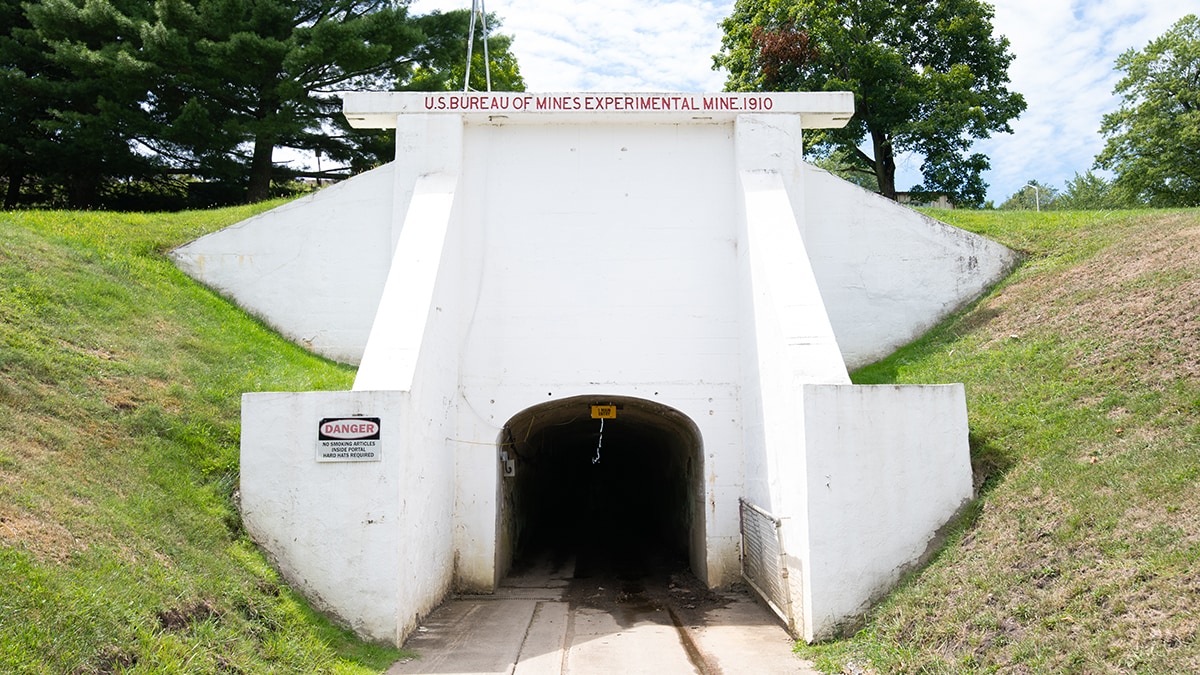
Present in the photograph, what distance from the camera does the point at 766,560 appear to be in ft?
28.8

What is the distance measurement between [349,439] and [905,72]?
71.3 feet

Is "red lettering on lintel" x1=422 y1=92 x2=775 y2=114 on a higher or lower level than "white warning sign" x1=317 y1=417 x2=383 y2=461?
higher

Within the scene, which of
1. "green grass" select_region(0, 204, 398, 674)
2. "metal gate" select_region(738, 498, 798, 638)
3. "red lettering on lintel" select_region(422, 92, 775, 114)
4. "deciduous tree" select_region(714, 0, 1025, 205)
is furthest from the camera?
"deciduous tree" select_region(714, 0, 1025, 205)

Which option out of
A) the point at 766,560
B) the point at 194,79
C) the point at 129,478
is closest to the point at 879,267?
the point at 766,560

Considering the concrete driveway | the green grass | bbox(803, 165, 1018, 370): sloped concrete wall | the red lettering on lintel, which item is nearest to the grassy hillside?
the concrete driveway

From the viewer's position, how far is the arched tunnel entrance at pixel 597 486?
11625 millimetres

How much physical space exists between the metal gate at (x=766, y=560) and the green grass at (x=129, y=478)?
3711mm

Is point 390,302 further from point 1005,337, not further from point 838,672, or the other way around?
point 1005,337

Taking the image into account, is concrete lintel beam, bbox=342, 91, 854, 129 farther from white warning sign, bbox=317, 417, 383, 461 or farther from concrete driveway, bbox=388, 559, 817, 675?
concrete driveway, bbox=388, 559, 817, 675

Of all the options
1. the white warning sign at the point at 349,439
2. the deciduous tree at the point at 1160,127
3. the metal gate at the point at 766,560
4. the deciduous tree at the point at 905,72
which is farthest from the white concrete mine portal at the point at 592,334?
the deciduous tree at the point at 1160,127

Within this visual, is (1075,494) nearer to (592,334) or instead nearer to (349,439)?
(592,334)

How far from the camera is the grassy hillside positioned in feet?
17.1

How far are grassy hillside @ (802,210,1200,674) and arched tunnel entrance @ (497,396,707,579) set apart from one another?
3895 mm

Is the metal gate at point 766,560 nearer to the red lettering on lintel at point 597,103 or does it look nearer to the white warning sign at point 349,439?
the white warning sign at point 349,439
